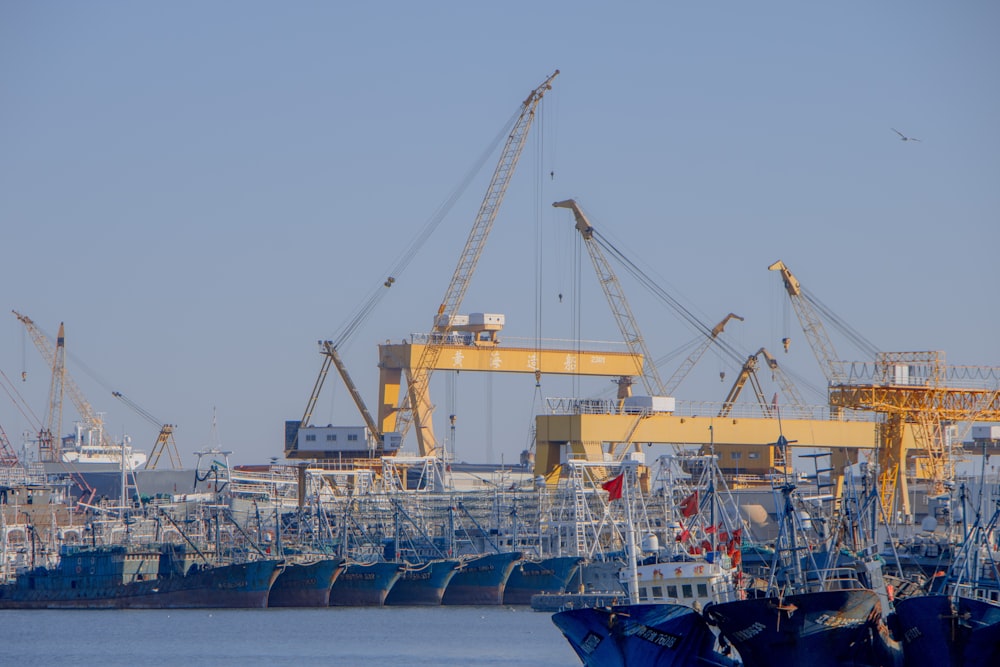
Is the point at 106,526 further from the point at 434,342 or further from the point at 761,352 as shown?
the point at 761,352

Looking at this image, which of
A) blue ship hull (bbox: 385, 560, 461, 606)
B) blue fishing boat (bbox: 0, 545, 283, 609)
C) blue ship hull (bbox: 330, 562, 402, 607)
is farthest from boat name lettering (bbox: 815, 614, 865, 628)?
blue fishing boat (bbox: 0, 545, 283, 609)

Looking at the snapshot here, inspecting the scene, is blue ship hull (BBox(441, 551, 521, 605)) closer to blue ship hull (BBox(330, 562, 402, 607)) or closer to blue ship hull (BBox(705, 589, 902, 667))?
blue ship hull (BBox(330, 562, 402, 607))

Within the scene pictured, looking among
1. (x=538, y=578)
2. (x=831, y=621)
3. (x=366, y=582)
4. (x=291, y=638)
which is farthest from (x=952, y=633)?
(x=366, y=582)

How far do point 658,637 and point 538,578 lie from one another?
141ft

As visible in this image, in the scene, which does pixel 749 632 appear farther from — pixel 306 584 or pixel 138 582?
pixel 138 582

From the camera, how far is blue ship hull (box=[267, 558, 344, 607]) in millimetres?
84688

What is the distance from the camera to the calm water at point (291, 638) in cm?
5622

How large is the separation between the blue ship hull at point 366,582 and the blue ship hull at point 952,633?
4698 centimetres

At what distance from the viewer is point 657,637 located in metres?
41.6

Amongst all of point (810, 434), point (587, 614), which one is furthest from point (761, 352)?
point (587, 614)

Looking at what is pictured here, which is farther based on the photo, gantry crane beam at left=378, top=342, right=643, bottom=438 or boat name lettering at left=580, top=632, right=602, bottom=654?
gantry crane beam at left=378, top=342, right=643, bottom=438

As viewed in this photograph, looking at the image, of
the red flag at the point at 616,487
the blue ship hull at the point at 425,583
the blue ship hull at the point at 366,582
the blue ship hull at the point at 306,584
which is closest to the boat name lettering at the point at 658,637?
the red flag at the point at 616,487

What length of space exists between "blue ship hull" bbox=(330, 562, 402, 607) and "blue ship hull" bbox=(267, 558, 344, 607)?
0.70 m

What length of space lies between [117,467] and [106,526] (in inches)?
2067
